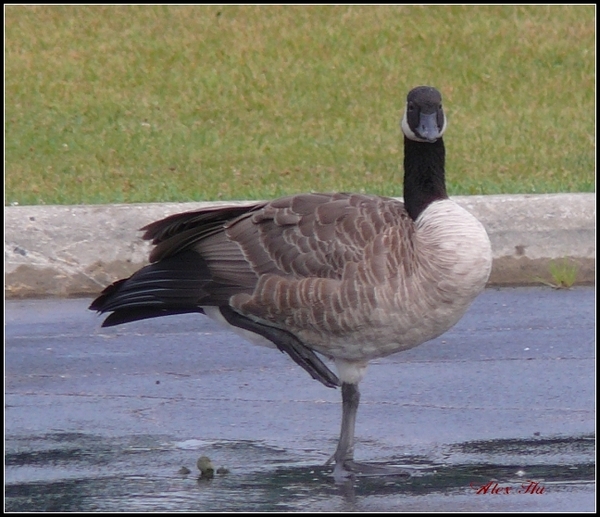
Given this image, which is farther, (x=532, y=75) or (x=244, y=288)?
(x=532, y=75)

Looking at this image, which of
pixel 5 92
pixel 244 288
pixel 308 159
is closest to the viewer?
pixel 244 288

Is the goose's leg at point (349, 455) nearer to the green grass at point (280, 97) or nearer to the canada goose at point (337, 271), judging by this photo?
the canada goose at point (337, 271)

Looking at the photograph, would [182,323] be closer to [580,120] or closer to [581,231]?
[581,231]

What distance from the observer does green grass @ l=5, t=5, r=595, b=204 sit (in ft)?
31.3

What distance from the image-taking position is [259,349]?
6.41 m

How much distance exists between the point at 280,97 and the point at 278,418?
666cm

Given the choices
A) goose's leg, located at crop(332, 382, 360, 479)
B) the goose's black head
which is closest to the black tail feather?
goose's leg, located at crop(332, 382, 360, 479)

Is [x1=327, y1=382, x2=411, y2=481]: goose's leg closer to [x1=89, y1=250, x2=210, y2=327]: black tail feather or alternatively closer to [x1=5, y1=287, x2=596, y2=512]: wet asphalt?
[x1=5, y1=287, x2=596, y2=512]: wet asphalt

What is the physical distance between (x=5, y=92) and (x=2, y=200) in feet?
13.5

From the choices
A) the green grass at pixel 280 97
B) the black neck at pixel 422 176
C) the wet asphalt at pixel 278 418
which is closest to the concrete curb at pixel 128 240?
the wet asphalt at pixel 278 418

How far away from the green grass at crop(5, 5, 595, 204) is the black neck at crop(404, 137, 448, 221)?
3.70 metres

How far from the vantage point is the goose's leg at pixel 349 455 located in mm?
4535

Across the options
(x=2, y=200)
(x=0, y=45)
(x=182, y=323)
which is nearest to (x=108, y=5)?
(x=0, y=45)
